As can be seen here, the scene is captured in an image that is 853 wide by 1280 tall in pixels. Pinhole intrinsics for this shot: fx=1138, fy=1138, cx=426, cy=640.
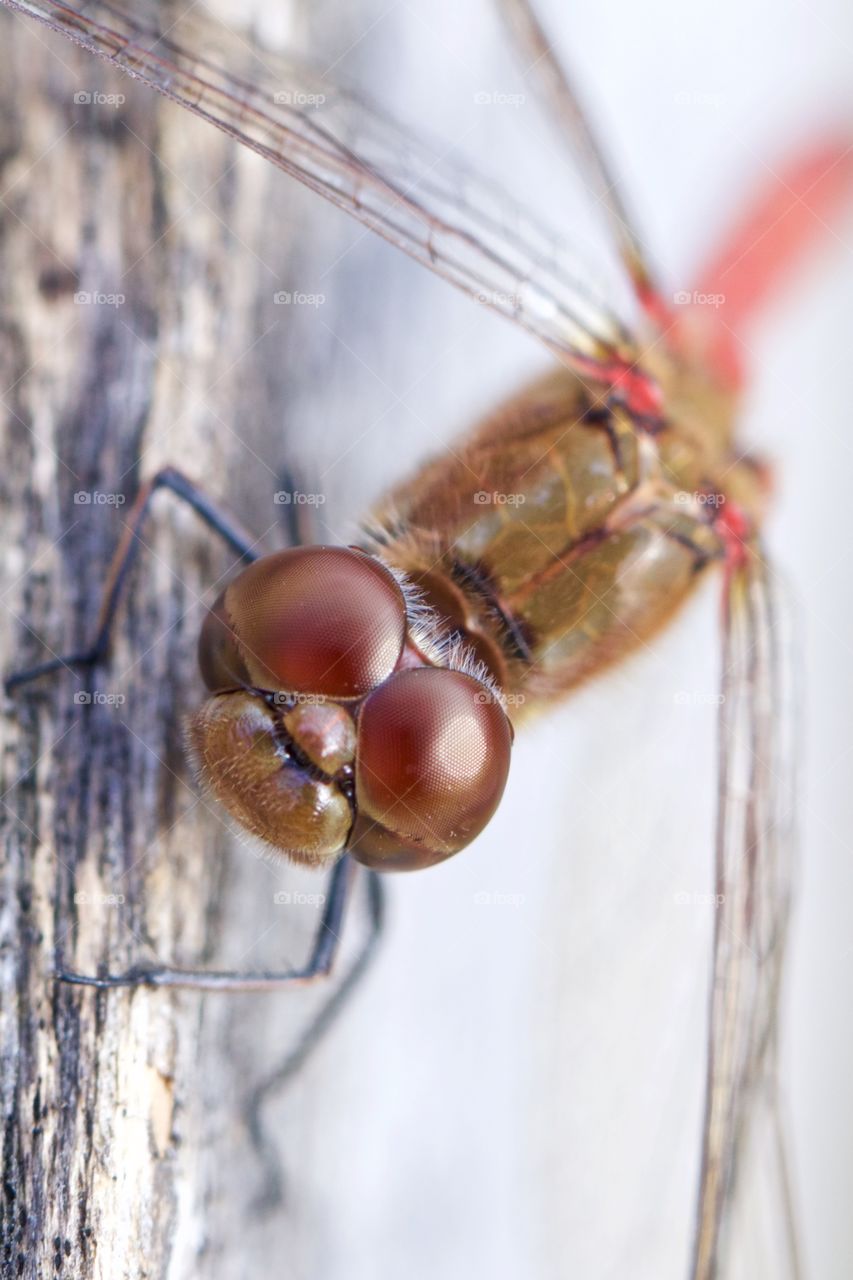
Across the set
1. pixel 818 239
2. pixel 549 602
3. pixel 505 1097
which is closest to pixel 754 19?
pixel 818 239

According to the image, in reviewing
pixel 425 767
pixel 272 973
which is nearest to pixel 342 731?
pixel 425 767

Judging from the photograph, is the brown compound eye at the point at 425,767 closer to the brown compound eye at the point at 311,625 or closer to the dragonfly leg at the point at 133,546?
the brown compound eye at the point at 311,625

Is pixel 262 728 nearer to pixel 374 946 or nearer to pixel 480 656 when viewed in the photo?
pixel 480 656

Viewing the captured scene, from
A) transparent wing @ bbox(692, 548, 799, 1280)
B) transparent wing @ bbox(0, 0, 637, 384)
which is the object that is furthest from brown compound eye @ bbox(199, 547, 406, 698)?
transparent wing @ bbox(692, 548, 799, 1280)

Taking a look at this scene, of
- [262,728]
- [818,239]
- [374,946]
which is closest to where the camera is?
[262,728]

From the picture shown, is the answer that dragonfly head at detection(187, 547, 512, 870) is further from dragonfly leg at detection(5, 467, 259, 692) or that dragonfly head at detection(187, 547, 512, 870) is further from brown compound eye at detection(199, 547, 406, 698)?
dragonfly leg at detection(5, 467, 259, 692)

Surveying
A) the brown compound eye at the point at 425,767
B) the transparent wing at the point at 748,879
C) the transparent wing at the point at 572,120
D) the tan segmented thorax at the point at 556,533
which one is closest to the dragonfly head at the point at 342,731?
the brown compound eye at the point at 425,767
